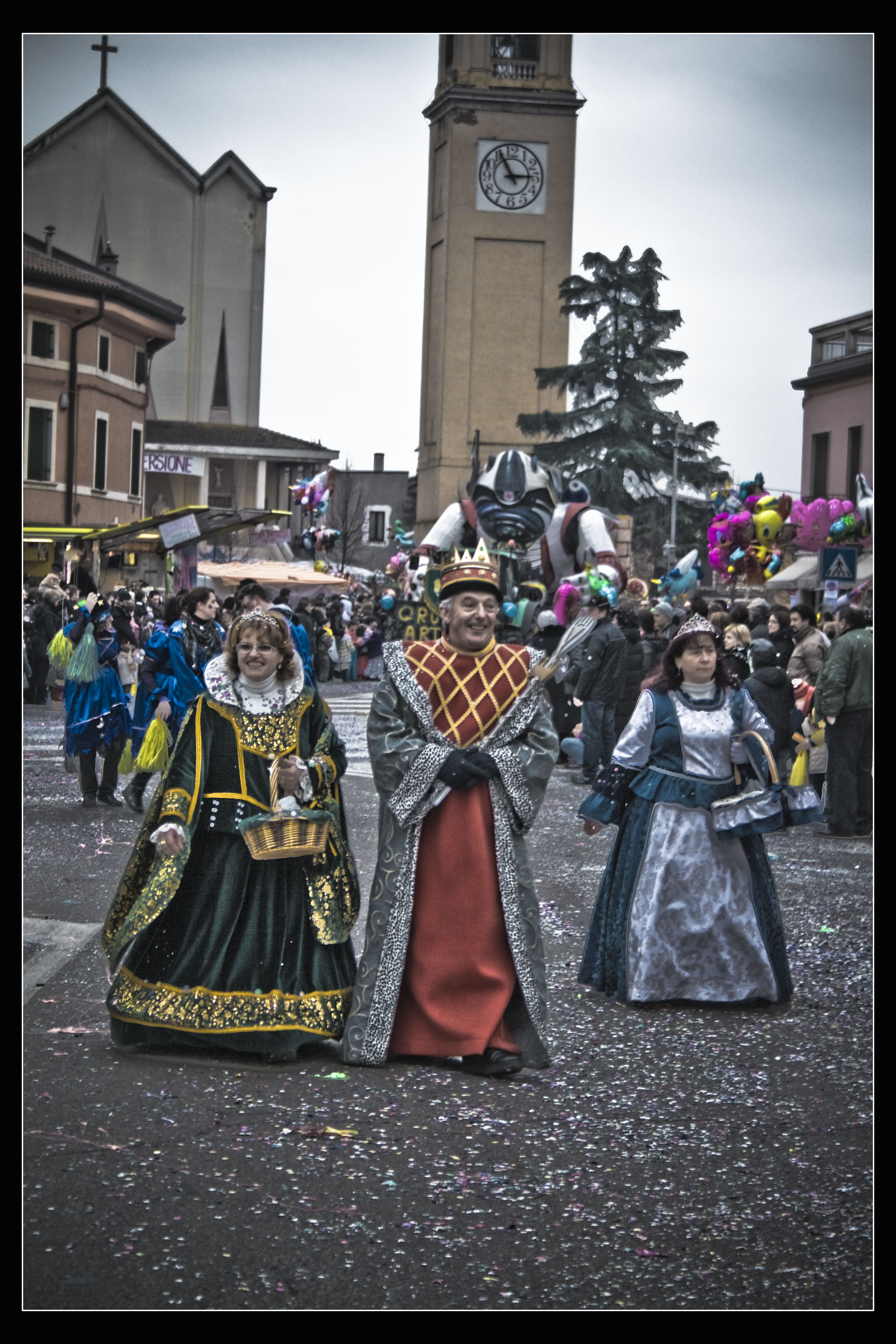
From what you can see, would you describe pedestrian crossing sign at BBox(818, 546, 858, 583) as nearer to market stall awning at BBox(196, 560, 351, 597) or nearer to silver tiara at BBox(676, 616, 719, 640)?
silver tiara at BBox(676, 616, 719, 640)

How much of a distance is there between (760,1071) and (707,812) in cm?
133

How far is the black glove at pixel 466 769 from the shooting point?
17.6 ft

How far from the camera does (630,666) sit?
13.5 metres

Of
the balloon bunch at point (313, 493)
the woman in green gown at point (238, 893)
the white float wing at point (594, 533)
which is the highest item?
the balloon bunch at point (313, 493)

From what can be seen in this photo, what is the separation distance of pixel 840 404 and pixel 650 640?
943 centimetres

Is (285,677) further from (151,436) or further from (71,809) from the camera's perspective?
(71,809)

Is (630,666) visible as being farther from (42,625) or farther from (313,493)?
(313,493)

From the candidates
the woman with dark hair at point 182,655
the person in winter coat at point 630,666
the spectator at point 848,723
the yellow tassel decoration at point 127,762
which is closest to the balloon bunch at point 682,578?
the person in winter coat at point 630,666

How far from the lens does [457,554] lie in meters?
5.66

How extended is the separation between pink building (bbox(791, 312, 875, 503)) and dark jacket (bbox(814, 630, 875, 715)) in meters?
5.73

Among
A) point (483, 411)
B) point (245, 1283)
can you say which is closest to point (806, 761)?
point (245, 1283)

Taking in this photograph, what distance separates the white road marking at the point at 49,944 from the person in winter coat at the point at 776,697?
17.9 ft

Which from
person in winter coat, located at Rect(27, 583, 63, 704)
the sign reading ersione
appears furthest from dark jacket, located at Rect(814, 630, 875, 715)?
person in winter coat, located at Rect(27, 583, 63, 704)

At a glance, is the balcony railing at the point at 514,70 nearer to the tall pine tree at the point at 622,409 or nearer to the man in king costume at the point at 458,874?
the man in king costume at the point at 458,874
